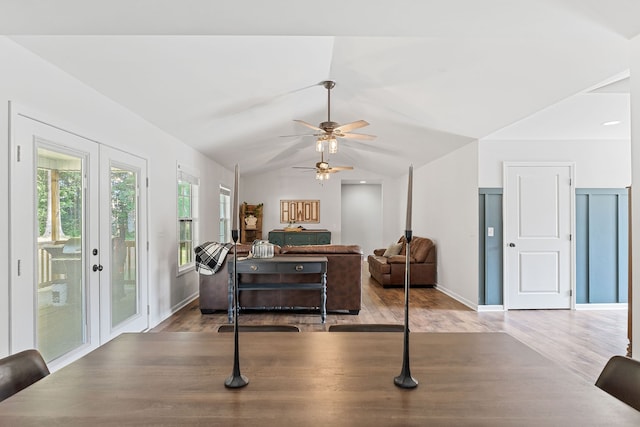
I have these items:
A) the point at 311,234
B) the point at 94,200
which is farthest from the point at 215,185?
the point at 94,200

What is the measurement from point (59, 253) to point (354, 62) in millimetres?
3002

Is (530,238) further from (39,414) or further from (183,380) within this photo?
(39,414)

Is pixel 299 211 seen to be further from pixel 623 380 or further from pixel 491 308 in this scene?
pixel 623 380

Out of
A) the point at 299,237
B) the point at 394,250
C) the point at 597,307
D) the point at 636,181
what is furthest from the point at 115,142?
the point at 299,237

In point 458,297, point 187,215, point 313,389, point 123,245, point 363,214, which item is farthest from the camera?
point 363,214

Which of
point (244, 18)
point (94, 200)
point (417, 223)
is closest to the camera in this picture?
point (244, 18)

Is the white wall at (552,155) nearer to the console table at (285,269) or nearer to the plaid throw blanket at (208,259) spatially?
the console table at (285,269)

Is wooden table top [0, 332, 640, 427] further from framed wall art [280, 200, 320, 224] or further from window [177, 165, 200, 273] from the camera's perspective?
framed wall art [280, 200, 320, 224]

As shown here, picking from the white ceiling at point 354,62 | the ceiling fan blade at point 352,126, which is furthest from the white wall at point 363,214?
the ceiling fan blade at point 352,126

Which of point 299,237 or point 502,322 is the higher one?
point 299,237

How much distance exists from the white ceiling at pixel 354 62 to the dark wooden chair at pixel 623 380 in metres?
1.64

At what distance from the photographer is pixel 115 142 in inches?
134

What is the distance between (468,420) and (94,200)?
324cm

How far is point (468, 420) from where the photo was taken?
900 millimetres
